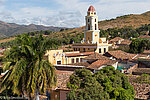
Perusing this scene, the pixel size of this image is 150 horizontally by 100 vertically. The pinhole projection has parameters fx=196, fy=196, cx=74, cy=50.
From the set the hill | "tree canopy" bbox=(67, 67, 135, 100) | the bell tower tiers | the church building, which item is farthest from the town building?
the hill

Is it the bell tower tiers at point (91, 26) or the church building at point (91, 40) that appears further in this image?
the bell tower tiers at point (91, 26)

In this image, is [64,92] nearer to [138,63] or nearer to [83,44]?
[138,63]

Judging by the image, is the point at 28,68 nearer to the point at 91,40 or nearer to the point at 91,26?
the point at 91,26

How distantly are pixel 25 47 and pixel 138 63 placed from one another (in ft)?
58.4

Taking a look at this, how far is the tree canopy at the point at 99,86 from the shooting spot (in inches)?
367

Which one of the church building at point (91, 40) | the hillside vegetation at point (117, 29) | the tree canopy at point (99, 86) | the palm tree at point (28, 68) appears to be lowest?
the tree canopy at point (99, 86)

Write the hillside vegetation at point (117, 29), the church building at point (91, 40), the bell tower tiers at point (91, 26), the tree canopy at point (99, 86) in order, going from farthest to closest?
the hillside vegetation at point (117, 29) < the bell tower tiers at point (91, 26) < the church building at point (91, 40) < the tree canopy at point (99, 86)

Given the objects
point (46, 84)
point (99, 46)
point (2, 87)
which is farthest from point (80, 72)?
point (99, 46)

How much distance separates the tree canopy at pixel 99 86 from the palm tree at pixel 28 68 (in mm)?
1558

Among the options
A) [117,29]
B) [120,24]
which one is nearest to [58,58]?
[117,29]

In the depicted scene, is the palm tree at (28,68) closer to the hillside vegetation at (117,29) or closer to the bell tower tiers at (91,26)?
the bell tower tiers at (91,26)

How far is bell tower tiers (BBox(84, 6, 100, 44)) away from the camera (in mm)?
33388

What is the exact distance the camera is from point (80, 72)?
38.2 ft

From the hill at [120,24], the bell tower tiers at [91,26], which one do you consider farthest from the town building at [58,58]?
the hill at [120,24]
